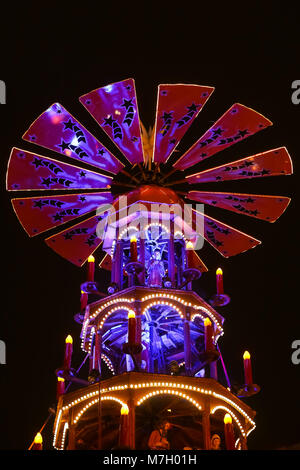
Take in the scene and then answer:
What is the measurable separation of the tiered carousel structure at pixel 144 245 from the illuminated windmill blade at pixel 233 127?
0.09 ft

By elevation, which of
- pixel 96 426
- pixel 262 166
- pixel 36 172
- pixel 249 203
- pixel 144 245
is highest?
pixel 262 166

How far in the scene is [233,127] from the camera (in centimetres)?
2122

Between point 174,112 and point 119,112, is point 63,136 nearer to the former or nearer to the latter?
point 119,112

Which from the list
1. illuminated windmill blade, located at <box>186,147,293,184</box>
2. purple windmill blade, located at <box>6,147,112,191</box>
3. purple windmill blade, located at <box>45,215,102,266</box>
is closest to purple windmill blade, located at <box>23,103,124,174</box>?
purple windmill blade, located at <box>6,147,112,191</box>

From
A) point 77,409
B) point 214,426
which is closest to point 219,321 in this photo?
point 214,426

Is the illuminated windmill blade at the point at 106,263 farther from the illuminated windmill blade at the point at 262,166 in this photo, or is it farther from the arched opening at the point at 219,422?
the arched opening at the point at 219,422

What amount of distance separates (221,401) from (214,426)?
103 cm

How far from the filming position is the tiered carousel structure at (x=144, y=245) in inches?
744

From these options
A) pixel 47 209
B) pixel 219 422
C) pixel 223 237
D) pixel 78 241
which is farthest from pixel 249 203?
pixel 219 422

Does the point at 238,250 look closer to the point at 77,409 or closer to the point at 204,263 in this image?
the point at 204,263

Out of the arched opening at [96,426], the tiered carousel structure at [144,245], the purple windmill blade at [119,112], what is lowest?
the arched opening at [96,426]

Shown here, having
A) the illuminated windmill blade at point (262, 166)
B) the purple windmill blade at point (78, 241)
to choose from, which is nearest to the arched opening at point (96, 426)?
the purple windmill blade at point (78, 241)

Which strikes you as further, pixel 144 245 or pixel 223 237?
pixel 223 237

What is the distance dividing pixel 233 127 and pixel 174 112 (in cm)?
171
